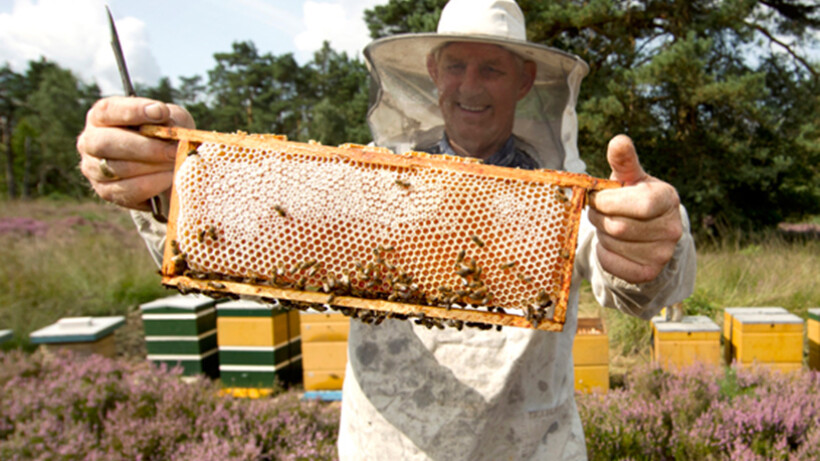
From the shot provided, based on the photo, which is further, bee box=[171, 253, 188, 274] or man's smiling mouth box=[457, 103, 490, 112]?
man's smiling mouth box=[457, 103, 490, 112]

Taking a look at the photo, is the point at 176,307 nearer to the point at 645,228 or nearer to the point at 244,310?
the point at 244,310

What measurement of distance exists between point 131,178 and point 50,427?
3946 mm

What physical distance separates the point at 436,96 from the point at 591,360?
398 centimetres

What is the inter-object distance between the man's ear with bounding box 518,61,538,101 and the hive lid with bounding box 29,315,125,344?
576 centimetres

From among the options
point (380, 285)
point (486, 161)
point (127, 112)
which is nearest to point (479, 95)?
point (486, 161)

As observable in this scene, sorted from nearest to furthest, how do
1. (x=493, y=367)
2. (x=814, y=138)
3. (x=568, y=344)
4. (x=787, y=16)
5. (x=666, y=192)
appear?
1. (x=666, y=192)
2. (x=493, y=367)
3. (x=568, y=344)
4. (x=814, y=138)
5. (x=787, y=16)

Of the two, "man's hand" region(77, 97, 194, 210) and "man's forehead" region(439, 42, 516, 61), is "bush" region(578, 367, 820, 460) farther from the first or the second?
"man's hand" region(77, 97, 194, 210)

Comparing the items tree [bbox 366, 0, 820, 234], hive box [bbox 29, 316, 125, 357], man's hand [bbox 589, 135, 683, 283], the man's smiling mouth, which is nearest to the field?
hive box [bbox 29, 316, 125, 357]

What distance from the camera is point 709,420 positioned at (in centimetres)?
409

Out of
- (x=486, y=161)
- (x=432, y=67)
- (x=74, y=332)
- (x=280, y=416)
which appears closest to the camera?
(x=486, y=161)

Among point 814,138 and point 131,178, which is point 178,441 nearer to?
point 131,178

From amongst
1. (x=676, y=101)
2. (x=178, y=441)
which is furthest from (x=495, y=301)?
(x=676, y=101)

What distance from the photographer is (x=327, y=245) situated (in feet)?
4.95

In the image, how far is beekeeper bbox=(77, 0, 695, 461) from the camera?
149 centimetres
